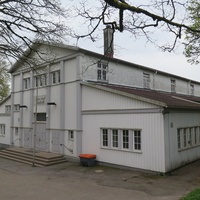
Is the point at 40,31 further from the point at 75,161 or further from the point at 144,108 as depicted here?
the point at 75,161

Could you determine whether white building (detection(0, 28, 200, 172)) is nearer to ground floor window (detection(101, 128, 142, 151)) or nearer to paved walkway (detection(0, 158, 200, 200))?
ground floor window (detection(101, 128, 142, 151))

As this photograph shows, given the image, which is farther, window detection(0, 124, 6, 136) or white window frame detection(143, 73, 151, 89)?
window detection(0, 124, 6, 136)

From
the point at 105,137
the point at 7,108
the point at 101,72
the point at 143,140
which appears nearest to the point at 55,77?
the point at 101,72

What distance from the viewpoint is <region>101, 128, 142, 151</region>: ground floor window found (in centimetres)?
1396

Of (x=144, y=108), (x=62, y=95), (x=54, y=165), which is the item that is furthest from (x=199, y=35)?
(x=54, y=165)

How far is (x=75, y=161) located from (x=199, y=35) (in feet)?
39.0

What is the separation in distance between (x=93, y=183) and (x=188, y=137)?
25.3 feet

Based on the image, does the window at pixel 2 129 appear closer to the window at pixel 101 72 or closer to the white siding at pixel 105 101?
the white siding at pixel 105 101

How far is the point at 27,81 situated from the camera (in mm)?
23766

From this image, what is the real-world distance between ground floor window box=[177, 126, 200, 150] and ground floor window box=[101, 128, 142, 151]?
2683 mm

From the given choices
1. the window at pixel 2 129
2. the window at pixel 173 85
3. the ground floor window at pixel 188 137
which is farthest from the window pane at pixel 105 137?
the window at pixel 2 129

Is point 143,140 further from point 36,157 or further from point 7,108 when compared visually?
point 7,108

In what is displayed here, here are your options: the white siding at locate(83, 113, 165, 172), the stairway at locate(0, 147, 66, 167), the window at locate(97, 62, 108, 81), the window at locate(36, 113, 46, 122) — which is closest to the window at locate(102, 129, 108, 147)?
the white siding at locate(83, 113, 165, 172)

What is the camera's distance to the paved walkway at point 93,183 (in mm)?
9484
